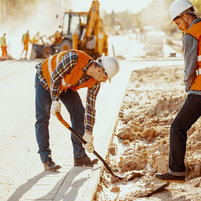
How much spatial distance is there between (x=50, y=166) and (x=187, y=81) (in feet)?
7.34

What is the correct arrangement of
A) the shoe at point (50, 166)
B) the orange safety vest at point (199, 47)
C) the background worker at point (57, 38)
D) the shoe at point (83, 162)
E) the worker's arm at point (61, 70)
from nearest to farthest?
the orange safety vest at point (199, 47)
the worker's arm at point (61, 70)
the shoe at point (50, 166)
the shoe at point (83, 162)
the background worker at point (57, 38)

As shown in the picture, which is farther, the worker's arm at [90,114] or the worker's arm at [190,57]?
the worker's arm at [90,114]

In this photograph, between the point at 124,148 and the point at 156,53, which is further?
the point at 156,53

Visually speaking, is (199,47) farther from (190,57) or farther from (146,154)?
(146,154)

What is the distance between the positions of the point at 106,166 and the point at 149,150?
1.11 m

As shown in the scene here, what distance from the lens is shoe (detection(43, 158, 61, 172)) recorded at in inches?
210

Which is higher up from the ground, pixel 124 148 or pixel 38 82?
pixel 38 82

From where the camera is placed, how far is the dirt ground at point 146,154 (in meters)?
4.57

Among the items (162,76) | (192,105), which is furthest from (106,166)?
(162,76)

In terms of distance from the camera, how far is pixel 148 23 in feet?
321

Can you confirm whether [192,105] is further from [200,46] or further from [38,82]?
[38,82]

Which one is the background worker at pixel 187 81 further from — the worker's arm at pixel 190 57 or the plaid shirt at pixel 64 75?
the plaid shirt at pixel 64 75

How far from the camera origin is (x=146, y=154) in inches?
233

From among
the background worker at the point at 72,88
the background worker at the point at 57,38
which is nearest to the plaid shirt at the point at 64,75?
the background worker at the point at 72,88
